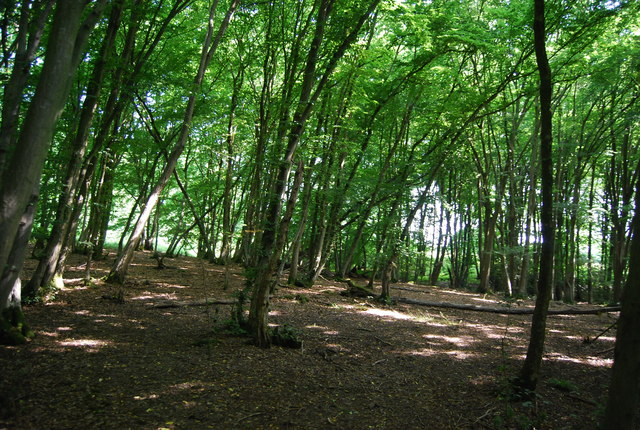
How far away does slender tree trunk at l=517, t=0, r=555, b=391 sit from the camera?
418 cm

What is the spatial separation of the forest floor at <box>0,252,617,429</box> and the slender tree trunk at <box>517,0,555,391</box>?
507mm

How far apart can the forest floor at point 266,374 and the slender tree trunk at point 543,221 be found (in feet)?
1.66

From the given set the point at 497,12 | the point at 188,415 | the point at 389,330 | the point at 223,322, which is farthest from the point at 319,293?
the point at 497,12

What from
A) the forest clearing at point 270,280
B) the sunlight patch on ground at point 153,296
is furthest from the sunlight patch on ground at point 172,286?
the sunlight patch on ground at point 153,296

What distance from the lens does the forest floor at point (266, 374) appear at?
343 centimetres

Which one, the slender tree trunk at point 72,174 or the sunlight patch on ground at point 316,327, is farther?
the sunlight patch on ground at point 316,327

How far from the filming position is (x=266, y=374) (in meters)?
4.55

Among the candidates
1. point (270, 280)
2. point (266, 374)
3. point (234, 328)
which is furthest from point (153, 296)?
point (266, 374)

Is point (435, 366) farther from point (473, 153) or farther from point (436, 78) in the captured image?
point (473, 153)

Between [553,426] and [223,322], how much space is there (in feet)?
15.1

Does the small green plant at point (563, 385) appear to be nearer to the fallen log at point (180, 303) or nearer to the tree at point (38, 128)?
the fallen log at point (180, 303)

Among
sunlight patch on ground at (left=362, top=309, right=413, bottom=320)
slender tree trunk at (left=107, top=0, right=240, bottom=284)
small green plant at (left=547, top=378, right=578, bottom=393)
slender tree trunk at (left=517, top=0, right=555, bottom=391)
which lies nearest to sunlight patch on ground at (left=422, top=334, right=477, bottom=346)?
sunlight patch on ground at (left=362, top=309, right=413, bottom=320)

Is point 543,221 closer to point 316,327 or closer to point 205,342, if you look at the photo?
point 316,327

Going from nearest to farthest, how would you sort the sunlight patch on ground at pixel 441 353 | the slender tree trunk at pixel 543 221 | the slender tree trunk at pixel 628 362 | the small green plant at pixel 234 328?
1. the slender tree trunk at pixel 628 362
2. the slender tree trunk at pixel 543 221
3. the small green plant at pixel 234 328
4. the sunlight patch on ground at pixel 441 353
